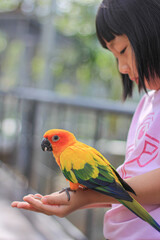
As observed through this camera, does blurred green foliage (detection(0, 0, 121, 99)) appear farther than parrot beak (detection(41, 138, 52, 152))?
Yes

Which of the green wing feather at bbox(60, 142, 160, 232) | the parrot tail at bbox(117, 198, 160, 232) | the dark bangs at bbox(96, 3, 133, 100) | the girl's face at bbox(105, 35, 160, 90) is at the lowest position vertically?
the parrot tail at bbox(117, 198, 160, 232)

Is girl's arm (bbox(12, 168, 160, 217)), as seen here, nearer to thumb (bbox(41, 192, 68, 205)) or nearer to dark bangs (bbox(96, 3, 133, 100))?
thumb (bbox(41, 192, 68, 205))

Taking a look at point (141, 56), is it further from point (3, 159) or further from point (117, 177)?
point (3, 159)

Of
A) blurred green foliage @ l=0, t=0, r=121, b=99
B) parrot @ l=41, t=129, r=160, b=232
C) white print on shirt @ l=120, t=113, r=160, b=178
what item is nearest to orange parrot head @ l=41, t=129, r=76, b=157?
parrot @ l=41, t=129, r=160, b=232

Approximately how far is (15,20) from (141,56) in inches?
218

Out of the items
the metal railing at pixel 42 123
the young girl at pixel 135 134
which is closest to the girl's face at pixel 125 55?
the young girl at pixel 135 134

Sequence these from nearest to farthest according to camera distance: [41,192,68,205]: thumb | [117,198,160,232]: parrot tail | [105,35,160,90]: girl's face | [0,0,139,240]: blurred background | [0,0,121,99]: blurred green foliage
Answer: [117,198,160,232]: parrot tail → [41,192,68,205]: thumb → [105,35,160,90]: girl's face → [0,0,139,240]: blurred background → [0,0,121,99]: blurred green foliage

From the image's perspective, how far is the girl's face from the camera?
730 millimetres

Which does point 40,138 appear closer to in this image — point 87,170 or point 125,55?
point 125,55

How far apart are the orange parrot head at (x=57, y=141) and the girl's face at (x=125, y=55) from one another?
9.8 inches

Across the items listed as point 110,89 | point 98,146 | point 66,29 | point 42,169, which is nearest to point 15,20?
point 66,29

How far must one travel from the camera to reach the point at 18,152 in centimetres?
276

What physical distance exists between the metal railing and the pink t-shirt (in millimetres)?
681

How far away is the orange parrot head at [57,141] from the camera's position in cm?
63
